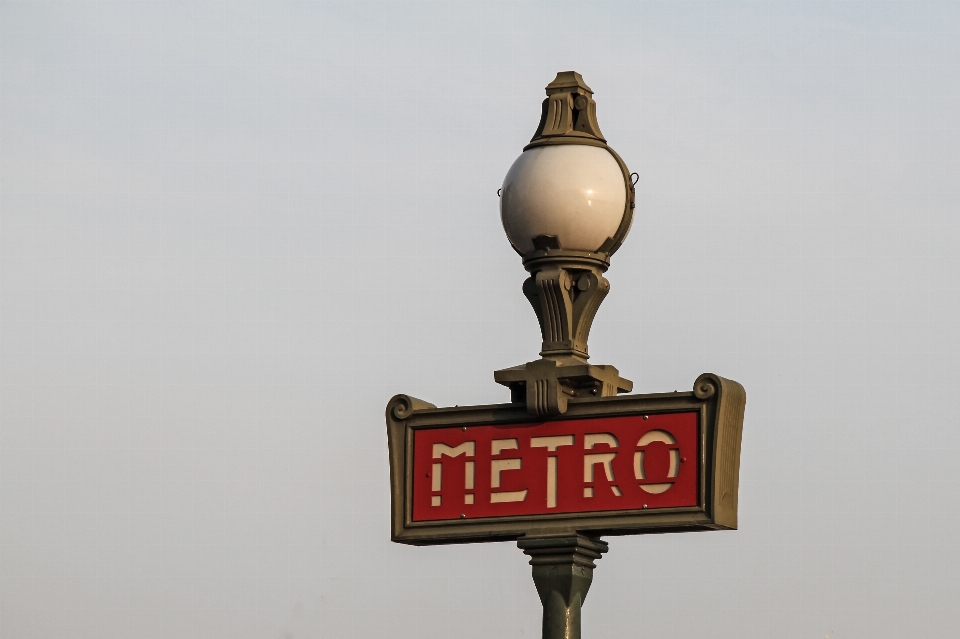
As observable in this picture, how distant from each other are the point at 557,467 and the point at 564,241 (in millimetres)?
1322

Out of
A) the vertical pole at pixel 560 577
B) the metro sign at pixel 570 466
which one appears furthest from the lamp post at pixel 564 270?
the metro sign at pixel 570 466

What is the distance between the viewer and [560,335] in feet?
39.9

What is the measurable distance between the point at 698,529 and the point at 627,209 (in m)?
1.96

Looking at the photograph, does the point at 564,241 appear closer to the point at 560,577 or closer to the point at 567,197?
the point at 567,197

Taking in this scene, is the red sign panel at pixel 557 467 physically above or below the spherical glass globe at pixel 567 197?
below

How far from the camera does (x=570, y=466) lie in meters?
12.0

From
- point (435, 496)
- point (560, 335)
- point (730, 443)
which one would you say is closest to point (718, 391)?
point (730, 443)

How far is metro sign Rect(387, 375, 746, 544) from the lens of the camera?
1161cm

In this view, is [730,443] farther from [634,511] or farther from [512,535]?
[512,535]

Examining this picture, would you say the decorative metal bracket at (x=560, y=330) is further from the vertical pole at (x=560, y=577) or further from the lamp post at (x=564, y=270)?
the vertical pole at (x=560, y=577)

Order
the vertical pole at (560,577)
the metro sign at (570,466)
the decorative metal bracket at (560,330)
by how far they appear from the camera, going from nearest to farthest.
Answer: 1. the metro sign at (570,466)
2. the vertical pole at (560,577)
3. the decorative metal bracket at (560,330)

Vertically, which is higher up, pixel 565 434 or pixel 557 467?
pixel 565 434

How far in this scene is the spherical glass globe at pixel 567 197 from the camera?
473 inches

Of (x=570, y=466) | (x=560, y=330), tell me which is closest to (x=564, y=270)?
(x=560, y=330)
